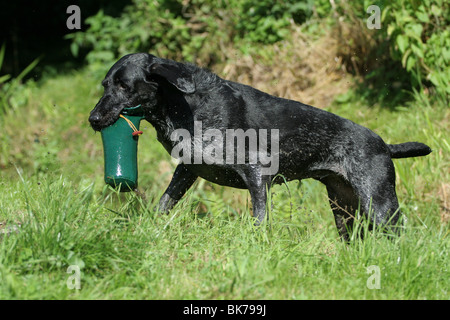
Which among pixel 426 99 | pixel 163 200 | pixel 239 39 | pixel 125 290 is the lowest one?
pixel 125 290

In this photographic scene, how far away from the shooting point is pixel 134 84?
380 centimetres

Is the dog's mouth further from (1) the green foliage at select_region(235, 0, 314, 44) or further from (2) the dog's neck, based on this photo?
(1) the green foliage at select_region(235, 0, 314, 44)

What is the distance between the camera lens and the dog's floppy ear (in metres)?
3.73

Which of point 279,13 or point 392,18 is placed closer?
point 392,18

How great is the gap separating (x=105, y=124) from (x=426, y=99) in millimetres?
3998

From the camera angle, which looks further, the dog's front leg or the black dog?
the dog's front leg

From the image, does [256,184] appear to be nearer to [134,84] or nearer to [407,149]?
[134,84]

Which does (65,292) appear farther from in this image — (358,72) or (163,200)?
(358,72)

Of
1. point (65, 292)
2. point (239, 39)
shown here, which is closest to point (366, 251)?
point (65, 292)

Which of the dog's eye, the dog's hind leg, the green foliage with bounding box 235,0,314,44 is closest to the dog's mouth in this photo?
the dog's eye

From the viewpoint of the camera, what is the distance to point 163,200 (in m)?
4.17

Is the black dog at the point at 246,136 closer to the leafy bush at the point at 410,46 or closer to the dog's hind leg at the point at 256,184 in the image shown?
the dog's hind leg at the point at 256,184

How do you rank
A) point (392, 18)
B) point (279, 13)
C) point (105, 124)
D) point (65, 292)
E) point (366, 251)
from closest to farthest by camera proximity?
1. point (65, 292)
2. point (366, 251)
3. point (105, 124)
4. point (392, 18)
5. point (279, 13)

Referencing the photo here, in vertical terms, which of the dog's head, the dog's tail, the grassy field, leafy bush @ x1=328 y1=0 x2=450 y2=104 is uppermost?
leafy bush @ x1=328 y1=0 x2=450 y2=104
